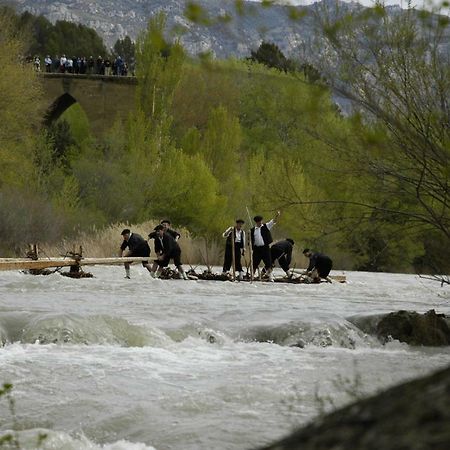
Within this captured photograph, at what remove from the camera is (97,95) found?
63.3 meters

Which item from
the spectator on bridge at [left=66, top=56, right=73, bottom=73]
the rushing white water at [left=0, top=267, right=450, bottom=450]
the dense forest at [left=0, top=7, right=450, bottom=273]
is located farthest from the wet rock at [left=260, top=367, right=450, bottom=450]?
the spectator on bridge at [left=66, top=56, right=73, bottom=73]

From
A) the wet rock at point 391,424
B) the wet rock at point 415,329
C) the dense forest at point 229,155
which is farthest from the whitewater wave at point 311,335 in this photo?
the wet rock at point 391,424

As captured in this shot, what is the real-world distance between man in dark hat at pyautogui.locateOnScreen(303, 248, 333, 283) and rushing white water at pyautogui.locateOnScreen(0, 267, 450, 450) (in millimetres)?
4928

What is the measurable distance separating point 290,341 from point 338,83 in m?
5.19

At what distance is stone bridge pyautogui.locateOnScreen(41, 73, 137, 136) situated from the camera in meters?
62.8

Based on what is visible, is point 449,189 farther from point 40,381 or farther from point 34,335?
point 34,335

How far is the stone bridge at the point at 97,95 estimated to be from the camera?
2474 inches

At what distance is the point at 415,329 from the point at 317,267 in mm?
11114

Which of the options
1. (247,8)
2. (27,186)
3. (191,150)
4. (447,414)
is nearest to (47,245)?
(27,186)

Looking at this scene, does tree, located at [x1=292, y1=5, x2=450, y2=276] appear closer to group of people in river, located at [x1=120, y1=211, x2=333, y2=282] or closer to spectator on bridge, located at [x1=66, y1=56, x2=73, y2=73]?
group of people in river, located at [x1=120, y1=211, x2=333, y2=282]

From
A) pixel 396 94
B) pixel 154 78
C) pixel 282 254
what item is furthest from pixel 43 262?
pixel 154 78

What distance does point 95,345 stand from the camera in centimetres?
1059

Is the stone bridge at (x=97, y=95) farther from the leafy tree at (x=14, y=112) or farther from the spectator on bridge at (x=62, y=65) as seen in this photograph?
the leafy tree at (x=14, y=112)

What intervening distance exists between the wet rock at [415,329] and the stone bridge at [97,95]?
51573 mm
